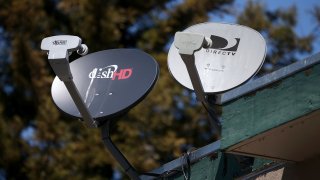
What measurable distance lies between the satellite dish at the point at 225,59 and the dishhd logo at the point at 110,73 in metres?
0.47

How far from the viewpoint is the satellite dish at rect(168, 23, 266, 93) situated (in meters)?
7.57

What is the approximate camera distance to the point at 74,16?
850 inches

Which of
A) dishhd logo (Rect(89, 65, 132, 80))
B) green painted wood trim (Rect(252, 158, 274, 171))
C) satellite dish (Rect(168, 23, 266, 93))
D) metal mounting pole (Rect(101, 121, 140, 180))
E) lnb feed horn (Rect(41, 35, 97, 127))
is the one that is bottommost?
metal mounting pole (Rect(101, 121, 140, 180))

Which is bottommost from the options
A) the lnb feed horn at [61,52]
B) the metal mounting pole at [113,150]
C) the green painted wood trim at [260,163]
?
the metal mounting pole at [113,150]

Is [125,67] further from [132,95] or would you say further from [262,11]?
[262,11]

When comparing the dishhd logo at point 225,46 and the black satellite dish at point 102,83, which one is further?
the dishhd logo at point 225,46

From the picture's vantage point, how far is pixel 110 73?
841cm

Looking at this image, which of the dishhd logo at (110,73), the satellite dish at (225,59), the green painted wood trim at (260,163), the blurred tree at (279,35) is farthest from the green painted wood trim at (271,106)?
the blurred tree at (279,35)

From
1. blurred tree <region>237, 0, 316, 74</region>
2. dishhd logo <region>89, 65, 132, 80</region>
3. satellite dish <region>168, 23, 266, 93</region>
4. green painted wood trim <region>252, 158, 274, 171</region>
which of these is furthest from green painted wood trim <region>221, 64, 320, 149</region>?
blurred tree <region>237, 0, 316, 74</region>

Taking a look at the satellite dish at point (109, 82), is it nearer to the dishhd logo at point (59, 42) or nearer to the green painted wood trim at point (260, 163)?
the dishhd logo at point (59, 42)

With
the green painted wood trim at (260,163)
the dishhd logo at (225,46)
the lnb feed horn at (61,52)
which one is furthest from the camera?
the dishhd logo at (225,46)

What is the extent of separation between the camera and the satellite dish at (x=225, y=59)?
7.57m

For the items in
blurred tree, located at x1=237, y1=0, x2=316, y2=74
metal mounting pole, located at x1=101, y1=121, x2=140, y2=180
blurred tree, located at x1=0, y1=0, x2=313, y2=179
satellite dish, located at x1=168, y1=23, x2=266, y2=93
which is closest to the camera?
satellite dish, located at x1=168, y1=23, x2=266, y2=93

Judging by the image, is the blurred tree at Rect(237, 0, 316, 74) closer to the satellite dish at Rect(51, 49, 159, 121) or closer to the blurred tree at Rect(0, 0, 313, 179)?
the blurred tree at Rect(0, 0, 313, 179)
